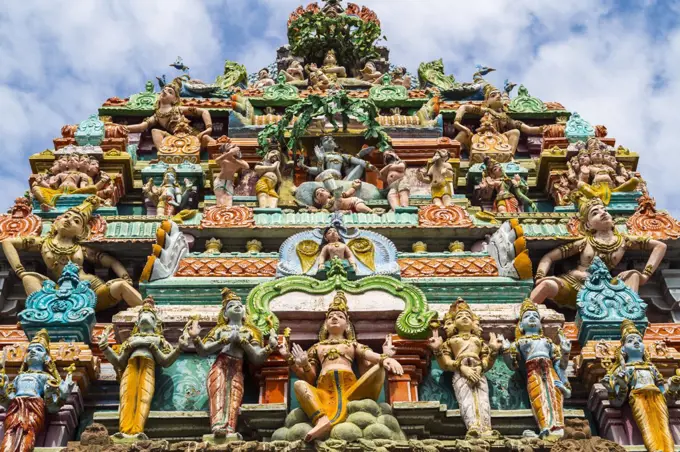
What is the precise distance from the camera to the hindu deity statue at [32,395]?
9398 mm

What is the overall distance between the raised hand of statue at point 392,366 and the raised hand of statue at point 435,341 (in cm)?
60

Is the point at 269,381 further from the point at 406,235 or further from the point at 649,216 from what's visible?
the point at 649,216

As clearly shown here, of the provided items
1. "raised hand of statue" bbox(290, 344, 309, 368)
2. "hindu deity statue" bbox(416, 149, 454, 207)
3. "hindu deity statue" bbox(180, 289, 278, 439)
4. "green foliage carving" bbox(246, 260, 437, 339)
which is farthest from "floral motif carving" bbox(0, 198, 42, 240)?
"hindu deity statue" bbox(416, 149, 454, 207)

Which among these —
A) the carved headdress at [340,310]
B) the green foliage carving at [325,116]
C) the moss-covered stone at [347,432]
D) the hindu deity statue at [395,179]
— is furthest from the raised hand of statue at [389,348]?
the green foliage carving at [325,116]

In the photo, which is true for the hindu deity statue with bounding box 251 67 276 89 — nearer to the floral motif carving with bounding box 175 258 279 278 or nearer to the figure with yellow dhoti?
the floral motif carving with bounding box 175 258 279 278

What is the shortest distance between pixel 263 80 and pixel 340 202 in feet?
28.4

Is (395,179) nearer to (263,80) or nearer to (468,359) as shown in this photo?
(468,359)

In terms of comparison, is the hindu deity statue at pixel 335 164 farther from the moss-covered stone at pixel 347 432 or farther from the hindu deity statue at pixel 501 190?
the moss-covered stone at pixel 347 432

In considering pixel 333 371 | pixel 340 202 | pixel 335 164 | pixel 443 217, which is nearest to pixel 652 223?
pixel 443 217

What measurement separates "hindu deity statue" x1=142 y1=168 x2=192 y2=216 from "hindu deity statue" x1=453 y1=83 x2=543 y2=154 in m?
5.82

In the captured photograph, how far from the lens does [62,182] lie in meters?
16.5

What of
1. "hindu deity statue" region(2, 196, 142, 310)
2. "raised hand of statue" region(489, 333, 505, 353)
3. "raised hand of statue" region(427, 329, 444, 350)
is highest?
"hindu deity statue" region(2, 196, 142, 310)

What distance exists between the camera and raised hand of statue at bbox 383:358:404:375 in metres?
9.94

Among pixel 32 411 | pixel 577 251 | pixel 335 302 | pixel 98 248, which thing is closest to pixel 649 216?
pixel 577 251
